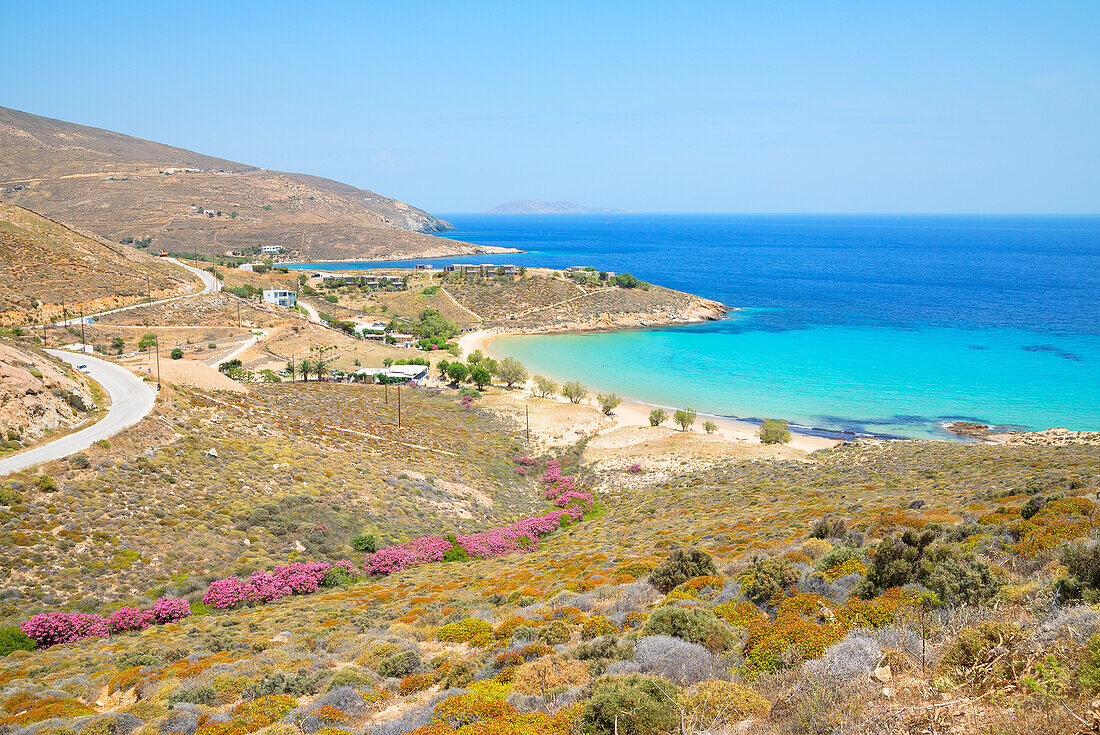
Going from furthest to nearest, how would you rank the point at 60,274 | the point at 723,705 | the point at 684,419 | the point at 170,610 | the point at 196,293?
the point at 196,293
the point at 60,274
the point at 684,419
the point at 170,610
the point at 723,705

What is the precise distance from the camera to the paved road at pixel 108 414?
2214 centimetres

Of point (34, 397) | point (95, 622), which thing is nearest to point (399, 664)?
point (95, 622)

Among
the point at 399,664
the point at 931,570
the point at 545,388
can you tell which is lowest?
the point at 545,388

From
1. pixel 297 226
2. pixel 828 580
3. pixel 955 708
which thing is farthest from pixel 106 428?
pixel 297 226

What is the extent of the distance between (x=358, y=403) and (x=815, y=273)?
141882 mm

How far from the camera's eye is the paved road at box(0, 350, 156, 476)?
72.6 feet

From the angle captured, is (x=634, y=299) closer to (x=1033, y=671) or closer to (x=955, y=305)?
(x=955, y=305)

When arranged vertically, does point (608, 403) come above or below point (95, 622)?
below

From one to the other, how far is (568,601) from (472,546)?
11736mm

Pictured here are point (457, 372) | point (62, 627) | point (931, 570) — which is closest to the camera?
point (931, 570)

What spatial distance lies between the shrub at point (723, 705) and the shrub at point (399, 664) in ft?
18.5

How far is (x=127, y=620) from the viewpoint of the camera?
54.7ft

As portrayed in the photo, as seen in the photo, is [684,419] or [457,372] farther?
[457,372]

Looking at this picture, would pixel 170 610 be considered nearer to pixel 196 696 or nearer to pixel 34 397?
pixel 196 696
